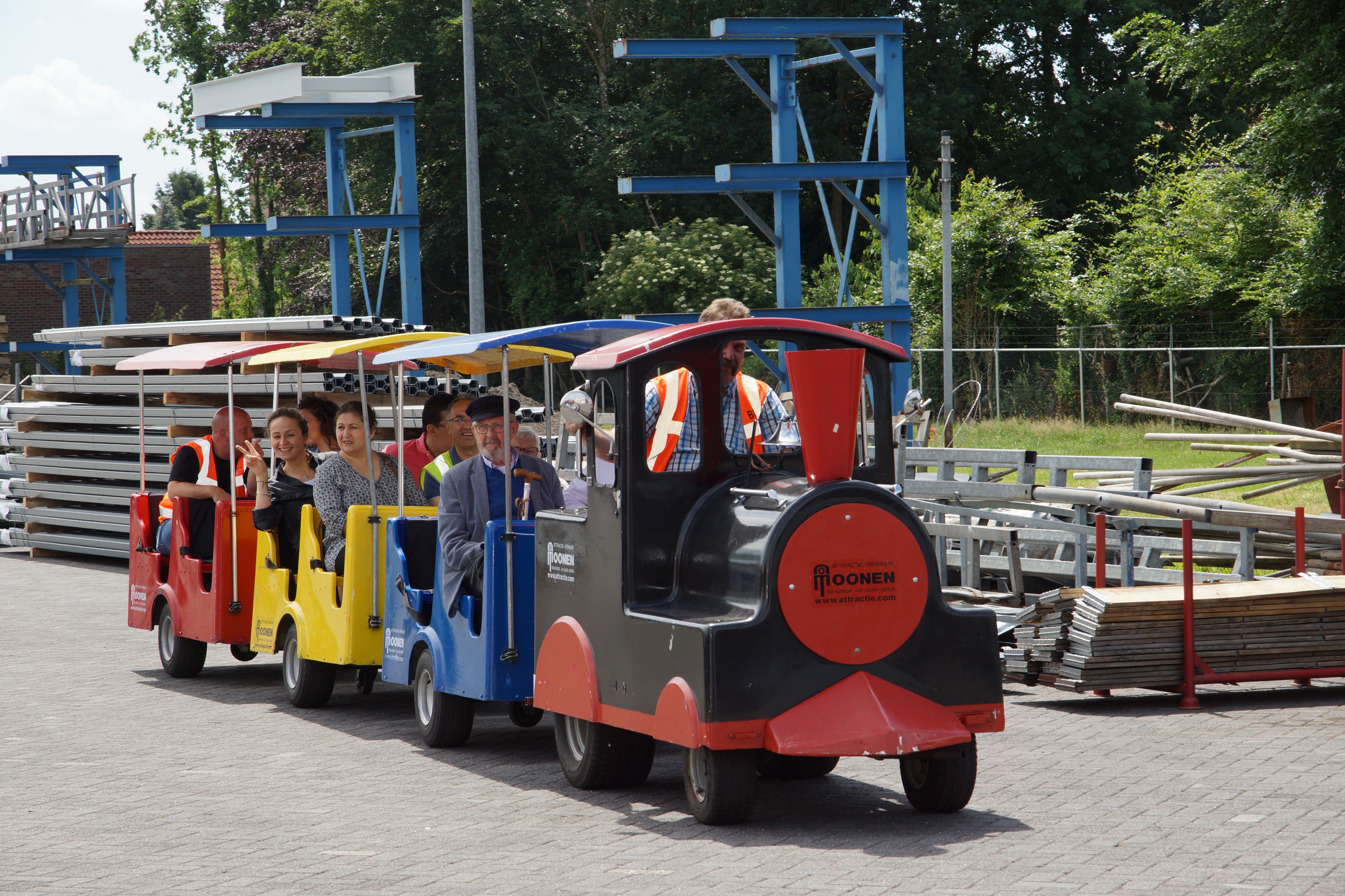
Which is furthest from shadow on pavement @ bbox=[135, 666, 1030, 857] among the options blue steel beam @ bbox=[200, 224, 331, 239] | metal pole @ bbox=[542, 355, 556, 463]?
blue steel beam @ bbox=[200, 224, 331, 239]

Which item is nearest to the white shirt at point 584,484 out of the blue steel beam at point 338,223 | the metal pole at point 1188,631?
the metal pole at point 1188,631

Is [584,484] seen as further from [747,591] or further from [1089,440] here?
[1089,440]

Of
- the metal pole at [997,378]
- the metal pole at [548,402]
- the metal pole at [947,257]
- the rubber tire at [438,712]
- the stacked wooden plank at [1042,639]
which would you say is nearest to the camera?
the rubber tire at [438,712]

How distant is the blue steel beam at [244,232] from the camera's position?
22578 mm

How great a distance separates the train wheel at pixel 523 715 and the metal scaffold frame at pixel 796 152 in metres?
8.33

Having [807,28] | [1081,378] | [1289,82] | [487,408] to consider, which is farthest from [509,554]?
[1081,378]

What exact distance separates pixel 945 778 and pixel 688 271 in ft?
93.8

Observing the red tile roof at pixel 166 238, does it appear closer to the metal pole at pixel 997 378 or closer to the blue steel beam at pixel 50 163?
the blue steel beam at pixel 50 163

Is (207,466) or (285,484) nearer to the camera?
(285,484)

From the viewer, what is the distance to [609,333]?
8.16m

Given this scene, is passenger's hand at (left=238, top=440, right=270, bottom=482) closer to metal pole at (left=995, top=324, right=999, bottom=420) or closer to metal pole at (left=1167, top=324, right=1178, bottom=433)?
metal pole at (left=1167, top=324, right=1178, bottom=433)

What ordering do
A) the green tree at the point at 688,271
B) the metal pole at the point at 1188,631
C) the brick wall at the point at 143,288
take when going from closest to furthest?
the metal pole at the point at 1188,631 → the green tree at the point at 688,271 → the brick wall at the point at 143,288

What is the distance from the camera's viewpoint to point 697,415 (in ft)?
22.1

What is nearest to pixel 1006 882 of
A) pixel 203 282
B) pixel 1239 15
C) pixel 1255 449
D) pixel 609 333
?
pixel 609 333
